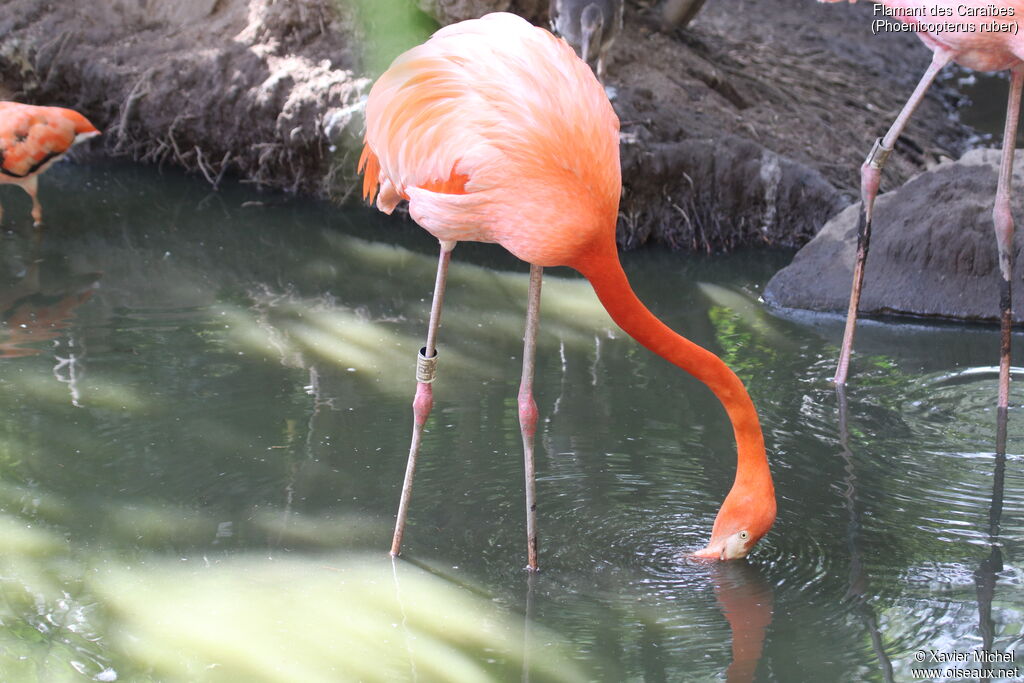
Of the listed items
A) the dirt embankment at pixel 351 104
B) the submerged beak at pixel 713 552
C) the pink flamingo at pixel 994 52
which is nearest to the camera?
the submerged beak at pixel 713 552

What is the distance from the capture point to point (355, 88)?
6.87 meters

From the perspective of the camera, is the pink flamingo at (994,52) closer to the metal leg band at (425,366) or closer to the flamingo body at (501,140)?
the flamingo body at (501,140)

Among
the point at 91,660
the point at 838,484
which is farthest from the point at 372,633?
the point at 838,484

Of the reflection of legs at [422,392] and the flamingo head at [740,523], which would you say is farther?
the reflection of legs at [422,392]

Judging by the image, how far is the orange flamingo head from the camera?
287 centimetres

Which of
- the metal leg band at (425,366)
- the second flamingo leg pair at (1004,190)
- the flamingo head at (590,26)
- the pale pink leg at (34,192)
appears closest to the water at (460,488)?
the second flamingo leg pair at (1004,190)

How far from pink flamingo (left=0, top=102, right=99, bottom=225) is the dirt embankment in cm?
102

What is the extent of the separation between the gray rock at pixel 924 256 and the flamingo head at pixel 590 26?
171 cm

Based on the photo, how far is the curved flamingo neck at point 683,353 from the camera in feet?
8.88

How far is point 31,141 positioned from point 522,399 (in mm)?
4352

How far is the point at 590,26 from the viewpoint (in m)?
6.20

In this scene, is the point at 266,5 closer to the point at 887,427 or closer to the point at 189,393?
the point at 189,393

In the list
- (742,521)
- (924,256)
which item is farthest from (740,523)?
(924,256)

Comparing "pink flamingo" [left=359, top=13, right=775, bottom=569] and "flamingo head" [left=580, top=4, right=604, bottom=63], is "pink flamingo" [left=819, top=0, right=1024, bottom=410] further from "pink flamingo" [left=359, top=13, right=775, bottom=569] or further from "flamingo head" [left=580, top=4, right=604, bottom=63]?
"flamingo head" [left=580, top=4, right=604, bottom=63]
